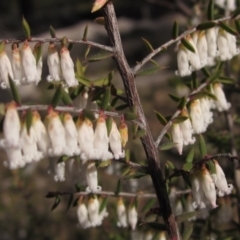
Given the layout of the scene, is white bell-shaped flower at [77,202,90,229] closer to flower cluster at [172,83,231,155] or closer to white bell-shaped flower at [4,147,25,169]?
flower cluster at [172,83,231,155]

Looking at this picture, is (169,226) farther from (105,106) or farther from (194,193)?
(105,106)

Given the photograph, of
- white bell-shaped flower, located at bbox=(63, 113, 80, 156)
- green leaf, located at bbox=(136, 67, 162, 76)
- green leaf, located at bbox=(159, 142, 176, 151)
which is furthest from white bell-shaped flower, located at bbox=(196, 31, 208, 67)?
white bell-shaped flower, located at bbox=(63, 113, 80, 156)

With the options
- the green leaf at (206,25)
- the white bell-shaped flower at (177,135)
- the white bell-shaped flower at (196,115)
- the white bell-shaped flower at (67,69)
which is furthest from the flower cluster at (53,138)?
the green leaf at (206,25)

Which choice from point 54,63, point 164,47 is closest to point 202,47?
point 164,47

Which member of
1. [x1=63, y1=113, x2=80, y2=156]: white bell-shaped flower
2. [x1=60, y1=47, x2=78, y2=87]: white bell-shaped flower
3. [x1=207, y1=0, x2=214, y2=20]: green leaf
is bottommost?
[x1=63, y1=113, x2=80, y2=156]: white bell-shaped flower

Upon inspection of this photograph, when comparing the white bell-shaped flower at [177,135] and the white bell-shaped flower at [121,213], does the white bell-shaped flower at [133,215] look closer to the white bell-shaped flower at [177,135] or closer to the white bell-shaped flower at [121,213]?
the white bell-shaped flower at [121,213]

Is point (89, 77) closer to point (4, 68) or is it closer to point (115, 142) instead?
point (4, 68)
